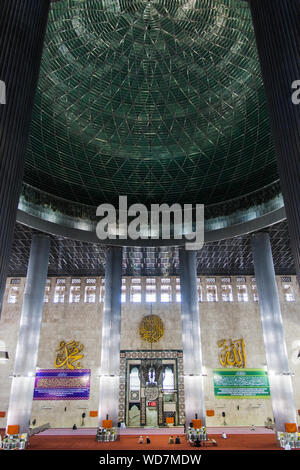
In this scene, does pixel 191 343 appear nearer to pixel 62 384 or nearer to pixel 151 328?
pixel 151 328

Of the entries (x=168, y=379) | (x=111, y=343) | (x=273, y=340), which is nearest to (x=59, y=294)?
(x=111, y=343)

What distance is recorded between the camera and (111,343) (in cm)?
2975

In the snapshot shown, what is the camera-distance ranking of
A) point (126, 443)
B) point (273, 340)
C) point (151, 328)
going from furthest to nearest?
point (151, 328)
point (273, 340)
point (126, 443)

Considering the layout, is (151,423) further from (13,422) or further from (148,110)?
(148,110)

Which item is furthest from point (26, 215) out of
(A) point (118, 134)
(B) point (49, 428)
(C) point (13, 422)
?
(B) point (49, 428)

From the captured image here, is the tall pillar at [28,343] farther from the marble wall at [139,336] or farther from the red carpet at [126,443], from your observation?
the marble wall at [139,336]

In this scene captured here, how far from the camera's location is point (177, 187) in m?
33.0

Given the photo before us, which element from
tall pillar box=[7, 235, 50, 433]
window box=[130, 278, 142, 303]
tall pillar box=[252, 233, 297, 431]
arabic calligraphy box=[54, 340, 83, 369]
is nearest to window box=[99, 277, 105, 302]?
window box=[130, 278, 142, 303]

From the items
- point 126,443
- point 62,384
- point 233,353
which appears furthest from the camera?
point 233,353

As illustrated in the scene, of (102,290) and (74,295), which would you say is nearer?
(74,295)

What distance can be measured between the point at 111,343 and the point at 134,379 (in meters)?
12.8

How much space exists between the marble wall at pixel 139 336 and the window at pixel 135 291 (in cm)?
35

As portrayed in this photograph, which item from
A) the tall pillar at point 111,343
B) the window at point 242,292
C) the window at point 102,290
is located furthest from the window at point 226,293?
the tall pillar at point 111,343

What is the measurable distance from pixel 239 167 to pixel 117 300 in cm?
1645
